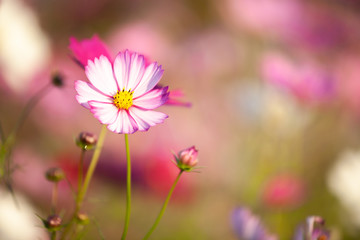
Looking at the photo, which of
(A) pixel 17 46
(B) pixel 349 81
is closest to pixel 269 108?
(B) pixel 349 81

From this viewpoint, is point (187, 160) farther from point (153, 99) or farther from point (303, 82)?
point (303, 82)

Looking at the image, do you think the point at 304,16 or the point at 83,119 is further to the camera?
the point at 304,16

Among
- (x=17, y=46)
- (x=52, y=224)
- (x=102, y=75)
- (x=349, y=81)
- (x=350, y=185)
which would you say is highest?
(x=349, y=81)

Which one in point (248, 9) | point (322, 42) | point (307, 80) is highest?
point (248, 9)

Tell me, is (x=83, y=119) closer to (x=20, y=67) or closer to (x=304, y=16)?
(x=20, y=67)

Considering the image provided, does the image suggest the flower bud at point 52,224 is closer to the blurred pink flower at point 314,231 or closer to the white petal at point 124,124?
the white petal at point 124,124

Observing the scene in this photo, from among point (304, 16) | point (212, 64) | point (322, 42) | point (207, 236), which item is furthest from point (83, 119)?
point (304, 16)

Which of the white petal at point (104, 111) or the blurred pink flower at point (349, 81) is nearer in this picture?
the white petal at point (104, 111)

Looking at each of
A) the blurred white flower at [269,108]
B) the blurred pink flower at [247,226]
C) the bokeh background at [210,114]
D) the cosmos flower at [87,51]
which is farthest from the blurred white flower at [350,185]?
the cosmos flower at [87,51]
